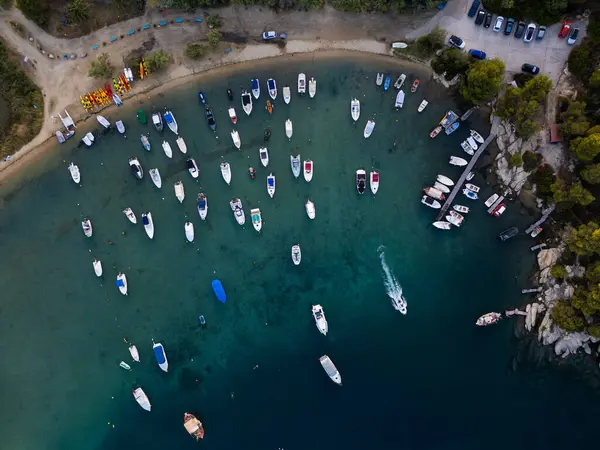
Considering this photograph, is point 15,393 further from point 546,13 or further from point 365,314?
point 546,13

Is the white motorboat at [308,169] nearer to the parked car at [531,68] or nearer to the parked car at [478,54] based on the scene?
the parked car at [478,54]

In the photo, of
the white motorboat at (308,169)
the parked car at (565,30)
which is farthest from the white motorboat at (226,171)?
the parked car at (565,30)

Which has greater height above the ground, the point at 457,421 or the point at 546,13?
the point at 546,13

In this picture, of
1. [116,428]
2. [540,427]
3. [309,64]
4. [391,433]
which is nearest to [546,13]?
[309,64]

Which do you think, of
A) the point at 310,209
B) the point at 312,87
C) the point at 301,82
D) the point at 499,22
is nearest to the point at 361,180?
the point at 310,209

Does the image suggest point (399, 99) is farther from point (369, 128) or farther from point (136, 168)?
point (136, 168)

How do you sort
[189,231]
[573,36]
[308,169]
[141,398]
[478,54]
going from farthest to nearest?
[308,169], [189,231], [141,398], [478,54], [573,36]
